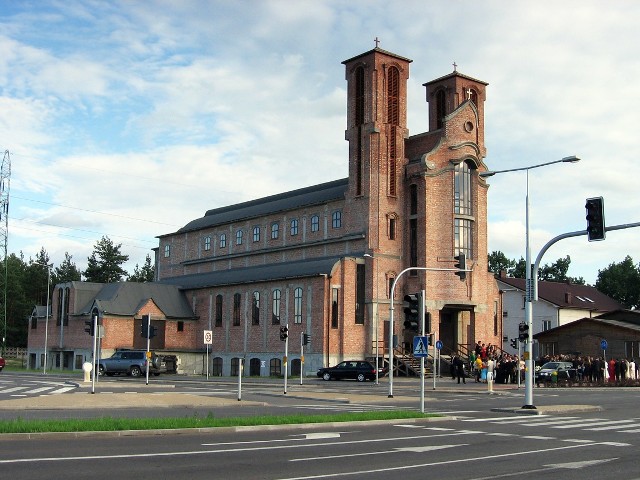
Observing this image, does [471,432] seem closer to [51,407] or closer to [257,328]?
[51,407]

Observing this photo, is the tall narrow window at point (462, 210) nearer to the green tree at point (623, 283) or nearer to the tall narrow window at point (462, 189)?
the tall narrow window at point (462, 189)

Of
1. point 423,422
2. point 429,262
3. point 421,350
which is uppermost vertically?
point 429,262

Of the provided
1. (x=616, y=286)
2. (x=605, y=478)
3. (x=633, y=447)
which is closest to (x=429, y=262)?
(x=633, y=447)

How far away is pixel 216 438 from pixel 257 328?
158ft

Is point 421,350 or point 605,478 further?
point 421,350

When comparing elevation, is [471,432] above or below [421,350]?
below

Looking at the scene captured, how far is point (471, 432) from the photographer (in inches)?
738

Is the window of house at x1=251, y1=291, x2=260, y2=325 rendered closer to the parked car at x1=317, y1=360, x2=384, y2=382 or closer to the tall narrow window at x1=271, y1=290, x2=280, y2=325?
the tall narrow window at x1=271, y1=290, x2=280, y2=325

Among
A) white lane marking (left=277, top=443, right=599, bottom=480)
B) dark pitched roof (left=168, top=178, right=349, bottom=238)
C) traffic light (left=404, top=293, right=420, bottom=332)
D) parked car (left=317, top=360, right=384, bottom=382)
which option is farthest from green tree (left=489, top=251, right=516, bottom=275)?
white lane marking (left=277, top=443, right=599, bottom=480)

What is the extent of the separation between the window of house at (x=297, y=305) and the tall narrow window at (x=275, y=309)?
6.81 ft

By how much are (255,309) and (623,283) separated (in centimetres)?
7023

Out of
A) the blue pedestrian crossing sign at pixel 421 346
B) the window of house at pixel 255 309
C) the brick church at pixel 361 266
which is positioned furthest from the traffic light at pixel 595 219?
the window of house at pixel 255 309

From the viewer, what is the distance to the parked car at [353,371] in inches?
2034

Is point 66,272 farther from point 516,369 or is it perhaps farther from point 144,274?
point 516,369
